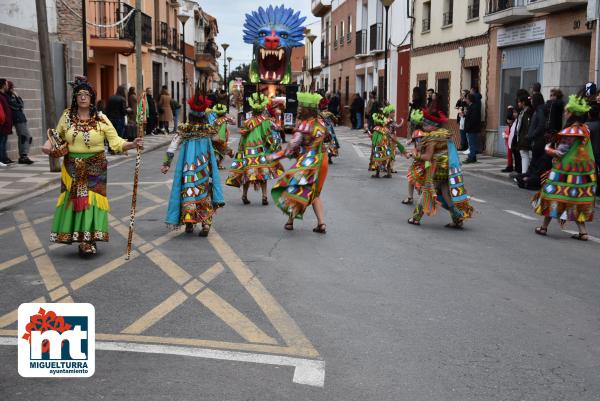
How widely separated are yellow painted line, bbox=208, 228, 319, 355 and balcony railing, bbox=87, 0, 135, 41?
23997 millimetres

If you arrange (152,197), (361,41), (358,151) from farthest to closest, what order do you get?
(361,41), (358,151), (152,197)

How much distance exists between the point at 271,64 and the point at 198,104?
840 inches

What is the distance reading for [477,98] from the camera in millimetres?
21141

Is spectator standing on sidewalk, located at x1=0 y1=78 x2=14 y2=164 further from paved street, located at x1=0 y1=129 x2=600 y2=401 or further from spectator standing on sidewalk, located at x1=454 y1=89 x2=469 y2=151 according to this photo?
spectator standing on sidewalk, located at x1=454 y1=89 x2=469 y2=151

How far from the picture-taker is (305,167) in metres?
9.52

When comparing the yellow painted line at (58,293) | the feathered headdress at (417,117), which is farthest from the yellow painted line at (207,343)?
the feathered headdress at (417,117)

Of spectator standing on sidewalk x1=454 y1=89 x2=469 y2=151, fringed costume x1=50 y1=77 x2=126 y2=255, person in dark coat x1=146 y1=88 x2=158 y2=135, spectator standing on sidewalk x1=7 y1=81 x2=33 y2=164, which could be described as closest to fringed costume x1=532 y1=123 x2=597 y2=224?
fringed costume x1=50 y1=77 x2=126 y2=255

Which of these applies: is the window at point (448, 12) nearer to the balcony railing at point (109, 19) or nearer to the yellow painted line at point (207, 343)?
the balcony railing at point (109, 19)

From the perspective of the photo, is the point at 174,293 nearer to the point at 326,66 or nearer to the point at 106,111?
the point at 106,111

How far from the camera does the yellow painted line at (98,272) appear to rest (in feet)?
22.3

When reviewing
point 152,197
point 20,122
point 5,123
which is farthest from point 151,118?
point 152,197

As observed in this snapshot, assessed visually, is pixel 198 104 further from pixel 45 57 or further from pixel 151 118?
pixel 151 118

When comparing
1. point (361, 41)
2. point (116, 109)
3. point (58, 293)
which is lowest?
point (58, 293)

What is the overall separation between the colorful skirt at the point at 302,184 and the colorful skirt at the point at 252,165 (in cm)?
252
